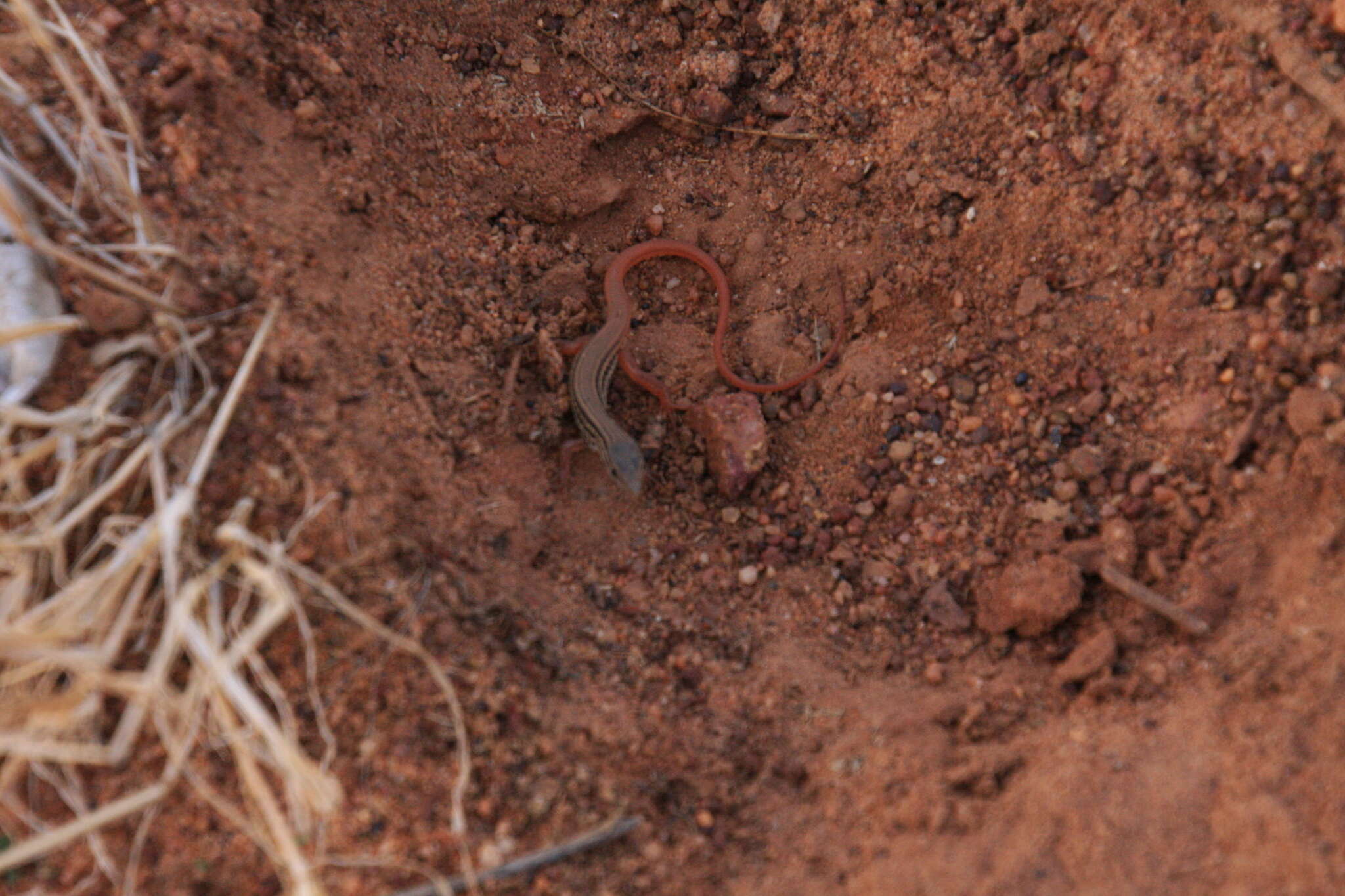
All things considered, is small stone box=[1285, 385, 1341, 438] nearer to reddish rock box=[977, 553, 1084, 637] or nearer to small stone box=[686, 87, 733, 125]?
reddish rock box=[977, 553, 1084, 637]

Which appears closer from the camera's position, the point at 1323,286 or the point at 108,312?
the point at 108,312

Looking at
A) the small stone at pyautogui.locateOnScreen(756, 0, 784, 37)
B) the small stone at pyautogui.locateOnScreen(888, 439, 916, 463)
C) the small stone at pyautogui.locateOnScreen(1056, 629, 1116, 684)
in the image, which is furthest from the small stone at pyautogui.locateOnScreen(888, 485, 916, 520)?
the small stone at pyautogui.locateOnScreen(756, 0, 784, 37)

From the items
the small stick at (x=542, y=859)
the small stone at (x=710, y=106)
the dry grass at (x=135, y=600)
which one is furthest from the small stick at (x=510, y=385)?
the small stick at (x=542, y=859)

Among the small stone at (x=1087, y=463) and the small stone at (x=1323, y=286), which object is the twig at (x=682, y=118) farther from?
the small stone at (x=1323, y=286)

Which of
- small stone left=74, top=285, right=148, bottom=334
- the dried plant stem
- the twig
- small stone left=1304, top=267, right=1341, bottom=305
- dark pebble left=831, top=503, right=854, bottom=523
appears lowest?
the dried plant stem

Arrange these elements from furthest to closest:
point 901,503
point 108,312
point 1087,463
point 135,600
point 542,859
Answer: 1. point 901,503
2. point 1087,463
3. point 108,312
4. point 542,859
5. point 135,600

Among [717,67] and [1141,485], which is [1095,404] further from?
[717,67]

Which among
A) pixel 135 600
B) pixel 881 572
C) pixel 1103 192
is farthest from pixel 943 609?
pixel 135 600
